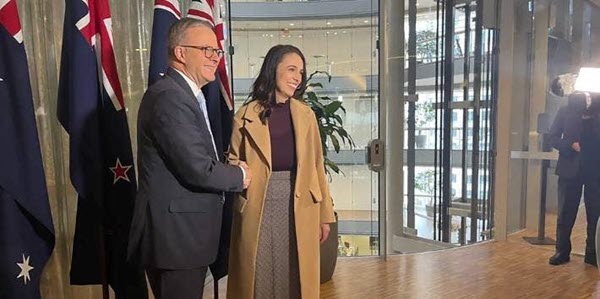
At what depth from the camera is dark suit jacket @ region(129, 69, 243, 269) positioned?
1.51 m

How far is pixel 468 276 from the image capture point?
145 inches

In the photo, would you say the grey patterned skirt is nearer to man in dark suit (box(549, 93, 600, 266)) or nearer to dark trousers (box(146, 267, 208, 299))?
dark trousers (box(146, 267, 208, 299))

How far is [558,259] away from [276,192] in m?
3.22

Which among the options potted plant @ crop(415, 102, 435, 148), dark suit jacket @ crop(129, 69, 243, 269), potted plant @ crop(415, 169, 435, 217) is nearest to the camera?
dark suit jacket @ crop(129, 69, 243, 269)

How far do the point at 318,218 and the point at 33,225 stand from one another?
1151mm

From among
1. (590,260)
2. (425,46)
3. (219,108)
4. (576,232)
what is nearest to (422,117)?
(425,46)

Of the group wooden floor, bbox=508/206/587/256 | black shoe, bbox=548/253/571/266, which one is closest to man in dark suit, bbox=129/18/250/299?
black shoe, bbox=548/253/571/266

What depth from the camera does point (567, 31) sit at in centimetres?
439

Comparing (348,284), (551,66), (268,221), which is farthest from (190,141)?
(551,66)

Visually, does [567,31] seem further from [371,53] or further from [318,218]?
[318,218]

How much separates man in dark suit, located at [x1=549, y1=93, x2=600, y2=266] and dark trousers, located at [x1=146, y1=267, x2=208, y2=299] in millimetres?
3466

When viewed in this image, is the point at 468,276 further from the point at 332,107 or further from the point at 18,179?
the point at 18,179

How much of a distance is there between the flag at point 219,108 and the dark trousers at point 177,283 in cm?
70

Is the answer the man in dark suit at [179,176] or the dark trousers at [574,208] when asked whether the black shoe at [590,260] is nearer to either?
the dark trousers at [574,208]
